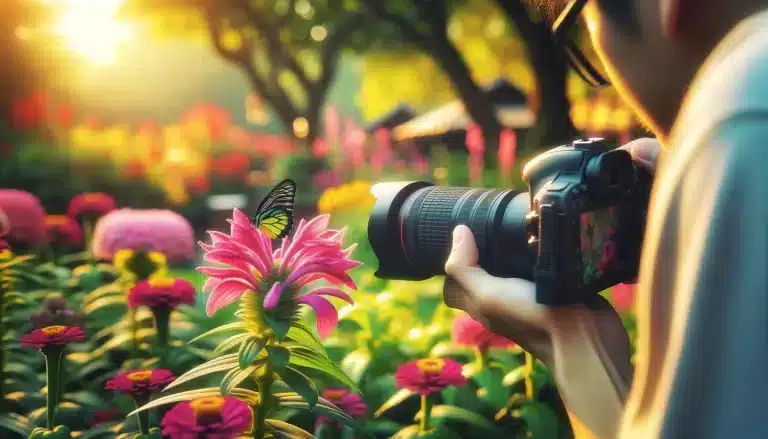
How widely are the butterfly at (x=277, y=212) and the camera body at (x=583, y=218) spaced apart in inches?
14.0

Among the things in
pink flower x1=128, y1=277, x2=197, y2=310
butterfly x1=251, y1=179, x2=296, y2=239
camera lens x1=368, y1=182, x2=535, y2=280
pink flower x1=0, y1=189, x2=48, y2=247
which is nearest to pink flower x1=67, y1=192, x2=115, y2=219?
pink flower x1=0, y1=189, x2=48, y2=247

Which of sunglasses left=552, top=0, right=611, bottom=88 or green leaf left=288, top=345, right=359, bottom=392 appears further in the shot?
green leaf left=288, top=345, right=359, bottom=392

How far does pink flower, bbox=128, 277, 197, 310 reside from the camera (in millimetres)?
1392

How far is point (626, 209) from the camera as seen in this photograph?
883 mm

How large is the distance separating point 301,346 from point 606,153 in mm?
463

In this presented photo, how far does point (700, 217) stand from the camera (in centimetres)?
54

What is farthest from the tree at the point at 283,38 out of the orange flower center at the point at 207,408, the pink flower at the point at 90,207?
the orange flower center at the point at 207,408

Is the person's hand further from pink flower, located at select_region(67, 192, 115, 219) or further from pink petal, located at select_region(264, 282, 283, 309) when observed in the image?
pink flower, located at select_region(67, 192, 115, 219)

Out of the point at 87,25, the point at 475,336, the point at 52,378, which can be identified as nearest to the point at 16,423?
the point at 52,378

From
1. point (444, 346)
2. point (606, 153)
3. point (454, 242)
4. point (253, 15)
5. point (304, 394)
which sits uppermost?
point (253, 15)

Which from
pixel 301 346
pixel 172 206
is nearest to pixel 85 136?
pixel 172 206

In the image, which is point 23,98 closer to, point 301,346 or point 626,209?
point 301,346

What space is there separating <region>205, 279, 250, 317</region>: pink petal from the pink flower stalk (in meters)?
0.76

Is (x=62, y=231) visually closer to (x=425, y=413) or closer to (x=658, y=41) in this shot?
(x=425, y=413)
